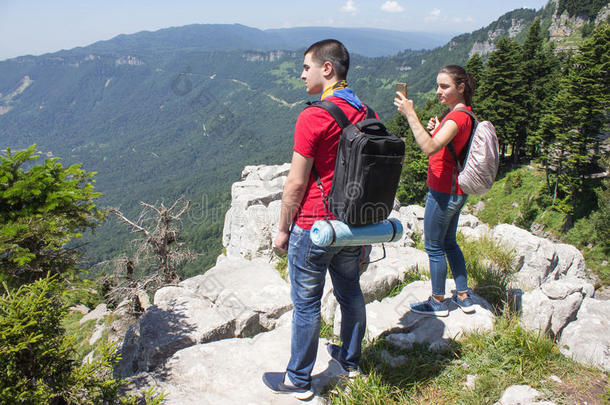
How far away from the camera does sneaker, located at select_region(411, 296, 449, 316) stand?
12.6 feet

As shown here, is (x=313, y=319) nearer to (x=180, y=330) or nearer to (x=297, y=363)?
(x=297, y=363)

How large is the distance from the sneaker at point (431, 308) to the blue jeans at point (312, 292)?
49.9 inches

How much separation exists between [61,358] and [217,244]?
1991 inches

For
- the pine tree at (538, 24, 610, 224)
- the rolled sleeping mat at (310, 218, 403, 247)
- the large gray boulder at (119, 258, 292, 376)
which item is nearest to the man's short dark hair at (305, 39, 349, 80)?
the rolled sleeping mat at (310, 218, 403, 247)

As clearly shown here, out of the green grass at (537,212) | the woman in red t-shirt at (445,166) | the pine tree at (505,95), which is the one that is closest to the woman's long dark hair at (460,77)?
the woman in red t-shirt at (445,166)

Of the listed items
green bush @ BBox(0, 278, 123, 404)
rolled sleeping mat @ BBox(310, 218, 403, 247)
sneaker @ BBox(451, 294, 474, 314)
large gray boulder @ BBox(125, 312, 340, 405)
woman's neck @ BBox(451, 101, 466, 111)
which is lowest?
large gray boulder @ BBox(125, 312, 340, 405)

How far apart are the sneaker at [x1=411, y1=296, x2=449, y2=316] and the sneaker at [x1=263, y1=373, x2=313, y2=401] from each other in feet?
5.64

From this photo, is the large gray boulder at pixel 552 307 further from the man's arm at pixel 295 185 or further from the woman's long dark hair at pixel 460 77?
the man's arm at pixel 295 185

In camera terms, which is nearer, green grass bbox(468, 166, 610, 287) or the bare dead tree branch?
the bare dead tree branch

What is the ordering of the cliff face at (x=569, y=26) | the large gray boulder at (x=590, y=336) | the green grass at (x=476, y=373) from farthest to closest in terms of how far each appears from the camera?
the cliff face at (x=569, y=26)
the large gray boulder at (x=590, y=336)
the green grass at (x=476, y=373)

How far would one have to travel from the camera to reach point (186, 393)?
10.3 ft

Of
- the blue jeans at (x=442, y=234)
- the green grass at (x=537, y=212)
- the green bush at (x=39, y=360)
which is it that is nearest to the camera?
the green bush at (x=39, y=360)

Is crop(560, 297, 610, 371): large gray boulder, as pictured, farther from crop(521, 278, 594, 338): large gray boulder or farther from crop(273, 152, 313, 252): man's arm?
crop(273, 152, 313, 252): man's arm

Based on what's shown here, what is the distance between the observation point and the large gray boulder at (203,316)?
448 centimetres
